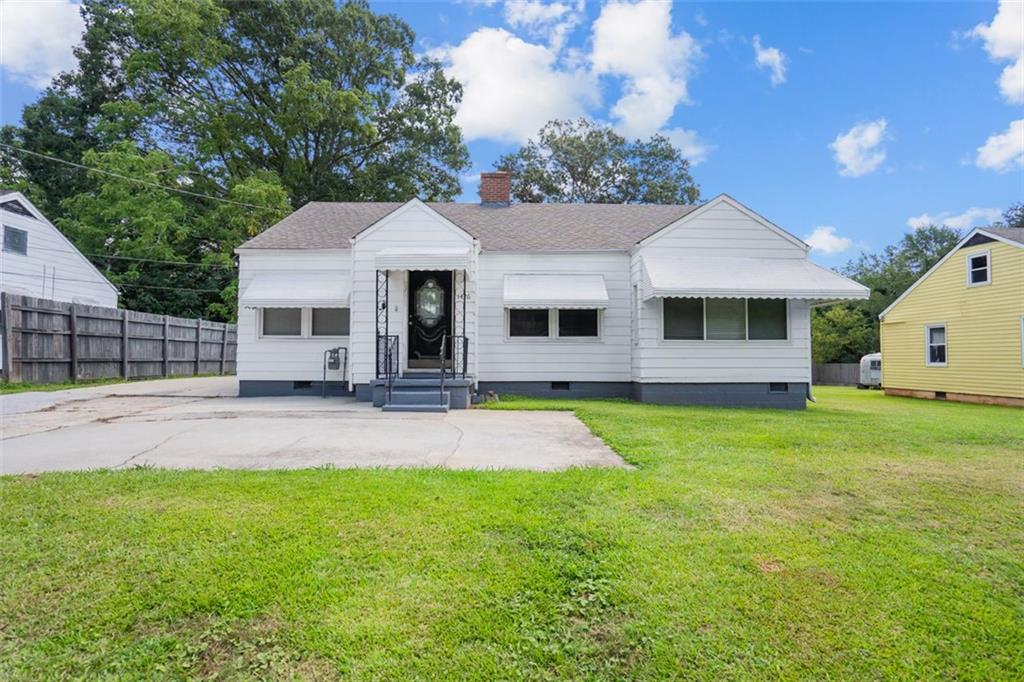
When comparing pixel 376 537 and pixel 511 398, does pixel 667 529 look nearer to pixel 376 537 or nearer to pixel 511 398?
pixel 376 537

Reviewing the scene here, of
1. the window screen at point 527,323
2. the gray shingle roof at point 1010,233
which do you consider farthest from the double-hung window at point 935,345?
the window screen at point 527,323

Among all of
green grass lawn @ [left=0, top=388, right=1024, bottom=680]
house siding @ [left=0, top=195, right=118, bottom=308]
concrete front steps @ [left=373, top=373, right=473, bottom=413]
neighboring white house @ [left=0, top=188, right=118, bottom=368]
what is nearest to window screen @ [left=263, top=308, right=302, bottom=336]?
concrete front steps @ [left=373, top=373, right=473, bottom=413]

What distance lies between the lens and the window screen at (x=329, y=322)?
12.5 m

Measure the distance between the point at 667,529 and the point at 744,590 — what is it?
26.9 inches

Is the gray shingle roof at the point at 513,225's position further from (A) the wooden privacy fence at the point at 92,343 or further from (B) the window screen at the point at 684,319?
(A) the wooden privacy fence at the point at 92,343

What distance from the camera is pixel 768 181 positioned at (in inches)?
699

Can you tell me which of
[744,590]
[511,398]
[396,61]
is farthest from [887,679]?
[396,61]

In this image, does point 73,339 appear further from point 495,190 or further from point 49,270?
point 495,190

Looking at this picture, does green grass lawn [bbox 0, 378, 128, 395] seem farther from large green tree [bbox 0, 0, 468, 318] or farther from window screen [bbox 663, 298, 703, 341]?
window screen [bbox 663, 298, 703, 341]

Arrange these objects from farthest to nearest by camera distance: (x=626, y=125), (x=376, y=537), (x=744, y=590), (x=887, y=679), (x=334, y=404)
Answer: (x=626, y=125)
(x=334, y=404)
(x=376, y=537)
(x=744, y=590)
(x=887, y=679)

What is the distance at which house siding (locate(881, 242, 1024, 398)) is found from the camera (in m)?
14.9

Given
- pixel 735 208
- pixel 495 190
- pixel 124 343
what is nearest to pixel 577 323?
pixel 735 208

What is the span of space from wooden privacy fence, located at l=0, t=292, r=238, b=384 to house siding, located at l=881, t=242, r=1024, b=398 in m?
25.9

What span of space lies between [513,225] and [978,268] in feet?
47.9
